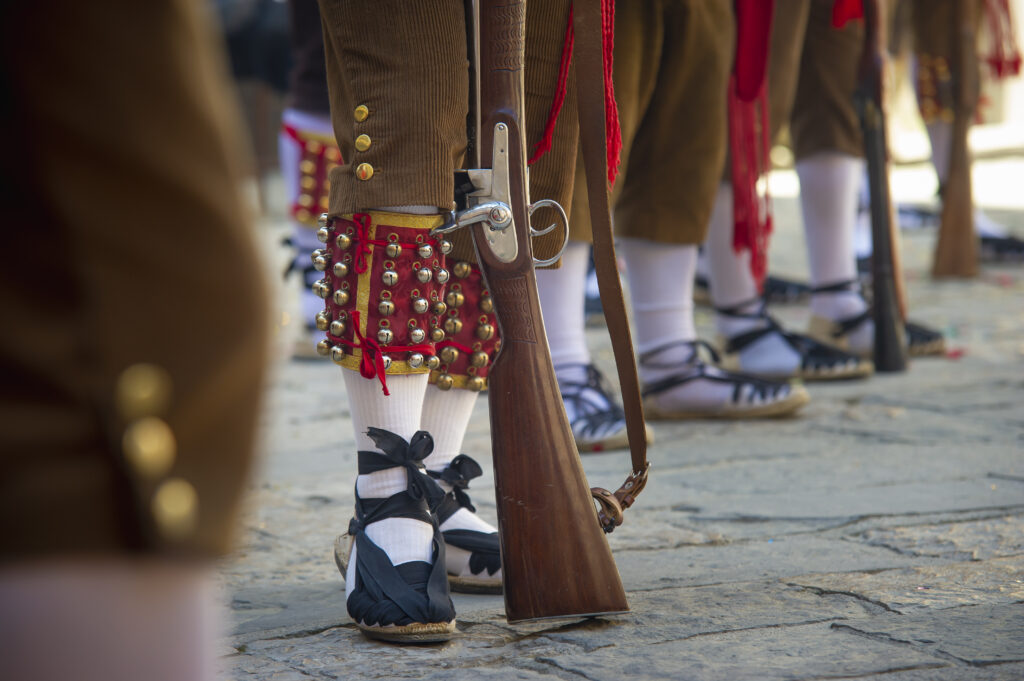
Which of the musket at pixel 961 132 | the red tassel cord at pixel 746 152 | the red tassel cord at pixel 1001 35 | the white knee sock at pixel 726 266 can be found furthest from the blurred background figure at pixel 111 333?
the musket at pixel 961 132

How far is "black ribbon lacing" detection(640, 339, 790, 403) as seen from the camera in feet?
7.94

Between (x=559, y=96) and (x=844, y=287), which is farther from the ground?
(x=559, y=96)

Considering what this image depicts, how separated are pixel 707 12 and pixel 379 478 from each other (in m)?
1.32

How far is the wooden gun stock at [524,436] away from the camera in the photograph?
1272mm

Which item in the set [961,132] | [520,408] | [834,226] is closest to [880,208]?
[834,226]

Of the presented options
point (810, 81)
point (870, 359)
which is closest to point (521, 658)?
point (870, 359)

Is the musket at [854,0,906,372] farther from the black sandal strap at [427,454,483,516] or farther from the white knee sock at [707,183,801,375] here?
the black sandal strap at [427,454,483,516]

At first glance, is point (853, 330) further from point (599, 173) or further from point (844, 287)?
point (599, 173)

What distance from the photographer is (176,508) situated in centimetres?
47

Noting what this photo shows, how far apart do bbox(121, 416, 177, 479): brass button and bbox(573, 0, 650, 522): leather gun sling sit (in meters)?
0.90

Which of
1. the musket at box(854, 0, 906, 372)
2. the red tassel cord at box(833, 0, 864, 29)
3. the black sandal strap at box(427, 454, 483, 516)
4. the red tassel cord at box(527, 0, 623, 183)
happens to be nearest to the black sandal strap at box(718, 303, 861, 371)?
the musket at box(854, 0, 906, 372)

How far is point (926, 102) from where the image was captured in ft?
14.3

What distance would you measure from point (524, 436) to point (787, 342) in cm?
167

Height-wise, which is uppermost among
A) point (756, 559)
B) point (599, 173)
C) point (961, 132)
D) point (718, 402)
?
point (961, 132)
